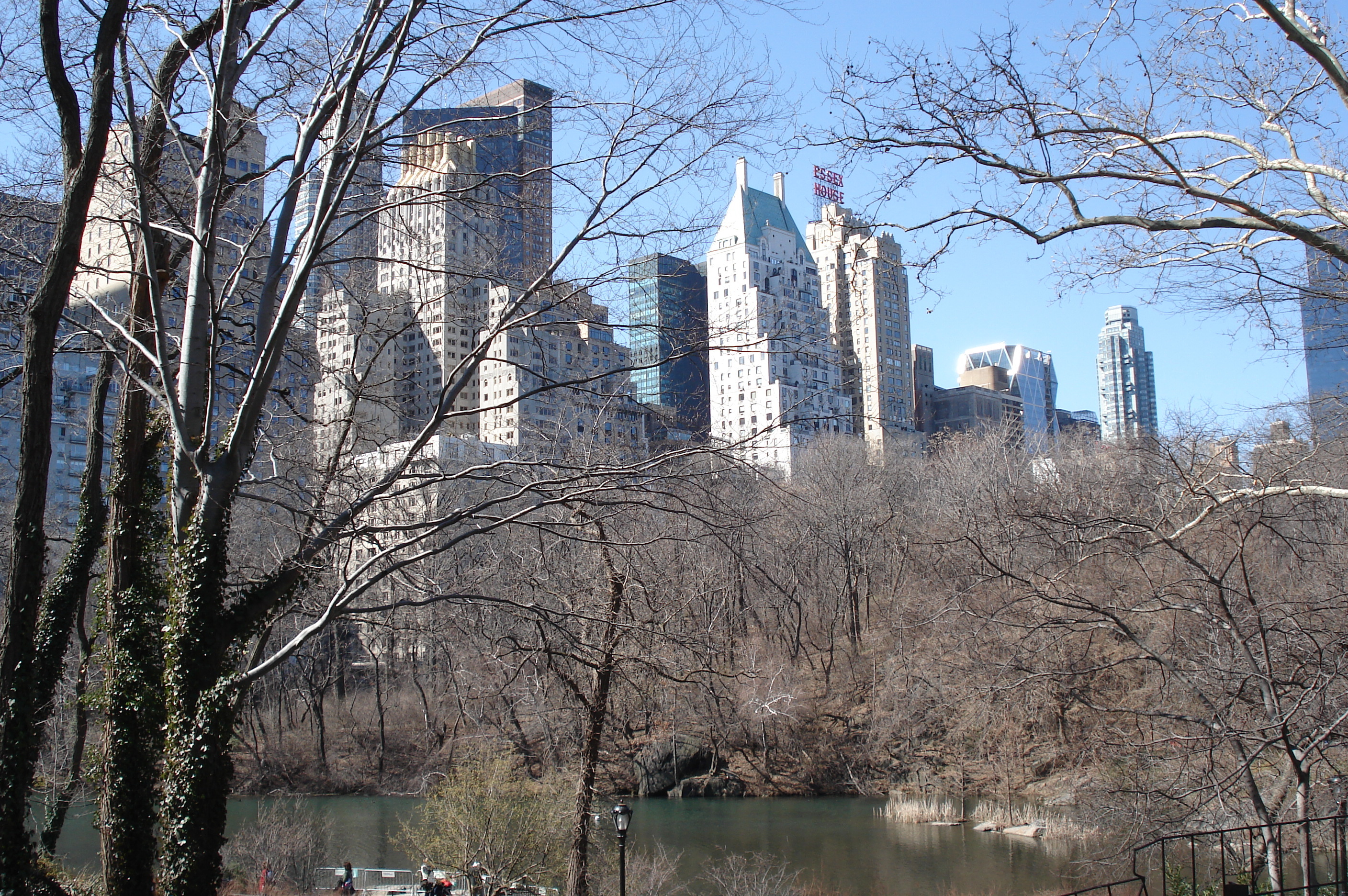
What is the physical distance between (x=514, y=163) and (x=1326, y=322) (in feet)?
20.4

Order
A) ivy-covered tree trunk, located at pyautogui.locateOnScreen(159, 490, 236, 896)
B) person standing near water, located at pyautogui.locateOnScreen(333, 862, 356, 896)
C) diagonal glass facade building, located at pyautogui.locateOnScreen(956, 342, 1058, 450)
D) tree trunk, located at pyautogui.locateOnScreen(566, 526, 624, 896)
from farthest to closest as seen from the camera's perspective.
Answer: diagonal glass facade building, located at pyautogui.locateOnScreen(956, 342, 1058, 450), person standing near water, located at pyautogui.locateOnScreen(333, 862, 356, 896), tree trunk, located at pyautogui.locateOnScreen(566, 526, 624, 896), ivy-covered tree trunk, located at pyautogui.locateOnScreen(159, 490, 236, 896)

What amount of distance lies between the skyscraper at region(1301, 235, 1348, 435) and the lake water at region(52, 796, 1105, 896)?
39.3ft

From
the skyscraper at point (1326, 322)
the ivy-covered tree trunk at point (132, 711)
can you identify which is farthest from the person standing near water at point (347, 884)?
the skyscraper at point (1326, 322)

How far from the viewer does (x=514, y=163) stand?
787cm

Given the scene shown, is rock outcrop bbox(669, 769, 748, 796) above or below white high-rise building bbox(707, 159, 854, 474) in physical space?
below

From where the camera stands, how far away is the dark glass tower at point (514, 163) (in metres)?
7.43

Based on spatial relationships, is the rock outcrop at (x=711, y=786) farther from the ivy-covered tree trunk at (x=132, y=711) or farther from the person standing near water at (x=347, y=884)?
the ivy-covered tree trunk at (x=132, y=711)

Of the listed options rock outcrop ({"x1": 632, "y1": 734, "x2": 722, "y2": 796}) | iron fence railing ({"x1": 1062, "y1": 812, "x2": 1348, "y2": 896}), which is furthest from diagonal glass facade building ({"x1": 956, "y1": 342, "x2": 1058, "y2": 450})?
iron fence railing ({"x1": 1062, "y1": 812, "x2": 1348, "y2": 896})

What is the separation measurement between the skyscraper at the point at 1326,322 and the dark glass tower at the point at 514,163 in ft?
17.4

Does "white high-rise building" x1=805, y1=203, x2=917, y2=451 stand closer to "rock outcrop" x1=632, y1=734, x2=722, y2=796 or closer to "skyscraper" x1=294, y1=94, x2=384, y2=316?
"skyscraper" x1=294, y1=94, x2=384, y2=316

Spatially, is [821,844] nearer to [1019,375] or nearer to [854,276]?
[854,276]

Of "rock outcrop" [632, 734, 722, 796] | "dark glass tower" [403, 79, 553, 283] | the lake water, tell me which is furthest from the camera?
"rock outcrop" [632, 734, 722, 796]

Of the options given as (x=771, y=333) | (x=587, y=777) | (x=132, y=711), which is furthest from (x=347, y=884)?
(x=771, y=333)

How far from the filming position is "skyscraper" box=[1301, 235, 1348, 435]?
6423 mm
